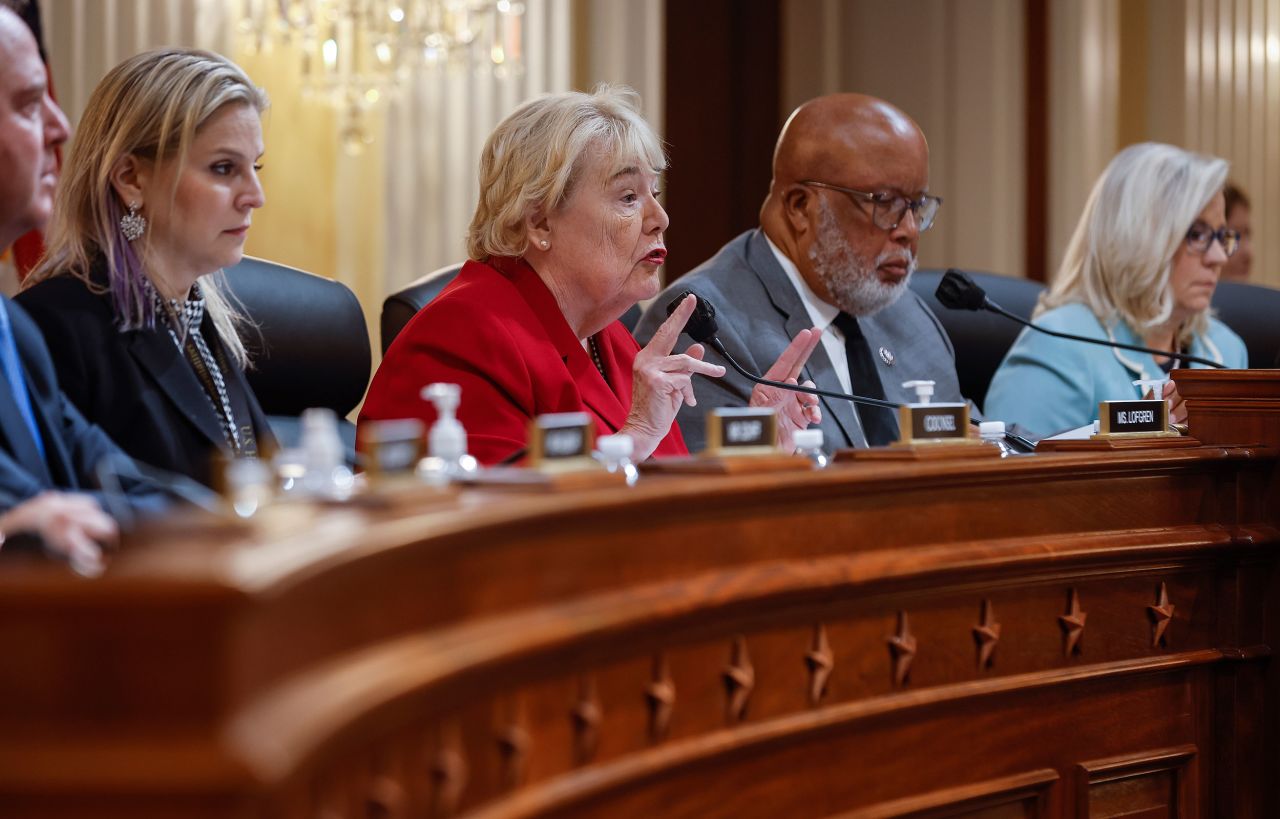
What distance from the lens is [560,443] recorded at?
5.05 ft

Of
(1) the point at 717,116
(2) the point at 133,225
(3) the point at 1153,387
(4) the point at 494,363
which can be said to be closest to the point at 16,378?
(2) the point at 133,225

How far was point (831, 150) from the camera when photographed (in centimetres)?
312

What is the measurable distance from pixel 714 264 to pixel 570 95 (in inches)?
21.1

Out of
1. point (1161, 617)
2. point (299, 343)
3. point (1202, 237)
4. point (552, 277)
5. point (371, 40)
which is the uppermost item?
point (371, 40)

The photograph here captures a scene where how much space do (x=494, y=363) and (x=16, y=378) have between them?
31.1 inches

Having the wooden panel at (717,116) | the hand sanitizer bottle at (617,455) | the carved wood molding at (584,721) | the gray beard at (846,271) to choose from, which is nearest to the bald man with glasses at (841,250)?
the gray beard at (846,271)

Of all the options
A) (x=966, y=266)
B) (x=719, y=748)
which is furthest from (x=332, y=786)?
(x=966, y=266)

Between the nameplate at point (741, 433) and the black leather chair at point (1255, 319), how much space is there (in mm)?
2967

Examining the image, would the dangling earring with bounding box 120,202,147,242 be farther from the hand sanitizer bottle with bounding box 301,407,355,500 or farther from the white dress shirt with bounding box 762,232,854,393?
the white dress shirt with bounding box 762,232,854,393

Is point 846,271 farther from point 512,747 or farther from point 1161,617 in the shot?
point 512,747

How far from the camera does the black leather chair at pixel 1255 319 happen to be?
4371mm

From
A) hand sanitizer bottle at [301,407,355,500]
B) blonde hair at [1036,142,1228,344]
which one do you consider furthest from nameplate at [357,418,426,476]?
blonde hair at [1036,142,1228,344]

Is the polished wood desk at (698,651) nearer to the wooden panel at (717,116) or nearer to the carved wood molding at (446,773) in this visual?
the carved wood molding at (446,773)

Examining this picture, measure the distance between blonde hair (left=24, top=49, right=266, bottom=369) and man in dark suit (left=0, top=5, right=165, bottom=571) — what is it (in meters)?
0.37
